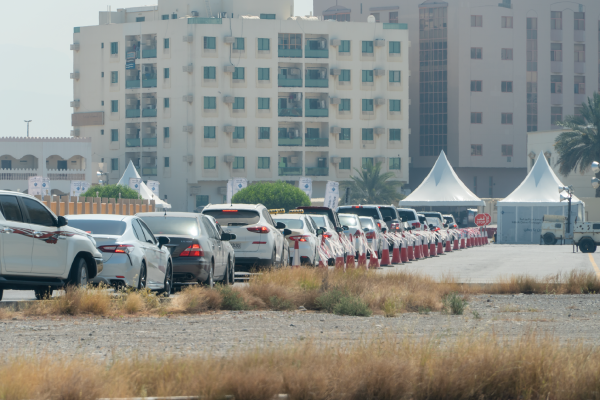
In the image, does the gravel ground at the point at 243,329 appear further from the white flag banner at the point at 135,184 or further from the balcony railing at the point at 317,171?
the balcony railing at the point at 317,171

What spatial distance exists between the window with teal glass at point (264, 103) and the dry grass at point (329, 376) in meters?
97.3

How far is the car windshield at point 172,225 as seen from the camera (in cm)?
1836

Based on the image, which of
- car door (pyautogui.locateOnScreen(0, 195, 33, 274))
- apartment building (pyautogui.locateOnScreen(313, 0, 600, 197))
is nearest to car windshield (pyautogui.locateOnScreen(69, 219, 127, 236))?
car door (pyautogui.locateOnScreen(0, 195, 33, 274))

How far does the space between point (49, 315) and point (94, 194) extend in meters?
78.0

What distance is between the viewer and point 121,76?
107 metres

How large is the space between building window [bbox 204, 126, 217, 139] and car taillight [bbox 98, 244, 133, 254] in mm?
87626

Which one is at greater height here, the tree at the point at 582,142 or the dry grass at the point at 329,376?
the tree at the point at 582,142

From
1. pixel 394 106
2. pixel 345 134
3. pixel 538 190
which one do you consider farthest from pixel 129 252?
pixel 394 106

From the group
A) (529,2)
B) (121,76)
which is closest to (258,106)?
(121,76)

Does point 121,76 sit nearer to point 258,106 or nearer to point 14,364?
point 258,106

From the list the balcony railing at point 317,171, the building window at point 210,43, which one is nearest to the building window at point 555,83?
the balcony railing at point 317,171

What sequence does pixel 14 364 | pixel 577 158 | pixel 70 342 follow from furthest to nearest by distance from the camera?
pixel 577 158
pixel 70 342
pixel 14 364

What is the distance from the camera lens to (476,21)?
12719 cm

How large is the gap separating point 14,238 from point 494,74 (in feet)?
386
